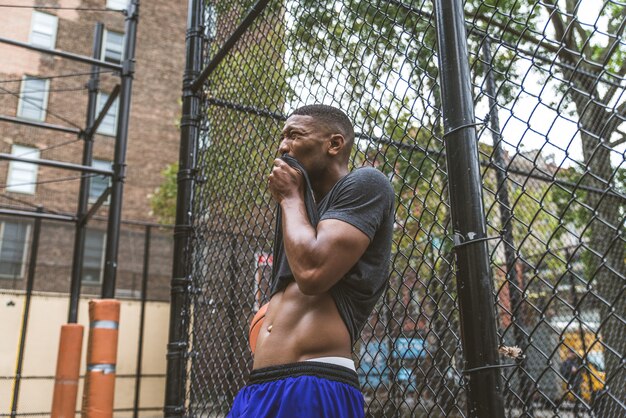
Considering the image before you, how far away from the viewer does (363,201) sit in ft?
5.08

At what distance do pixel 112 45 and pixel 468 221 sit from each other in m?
21.2

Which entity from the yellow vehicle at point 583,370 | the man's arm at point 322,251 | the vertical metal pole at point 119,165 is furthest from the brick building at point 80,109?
the man's arm at point 322,251

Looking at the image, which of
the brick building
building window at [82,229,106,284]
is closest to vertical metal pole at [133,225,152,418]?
the brick building

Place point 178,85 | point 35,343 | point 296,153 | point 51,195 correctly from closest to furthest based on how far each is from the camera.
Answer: point 296,153
point 35,343
point 51,195
point 178,85

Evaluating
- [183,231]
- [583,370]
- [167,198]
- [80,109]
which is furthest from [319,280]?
[80,109]

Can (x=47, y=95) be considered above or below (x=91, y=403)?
above

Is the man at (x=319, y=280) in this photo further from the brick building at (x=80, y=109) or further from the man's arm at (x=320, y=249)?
the brick building at (x=80, y=109)

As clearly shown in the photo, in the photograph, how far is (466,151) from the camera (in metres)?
1.45

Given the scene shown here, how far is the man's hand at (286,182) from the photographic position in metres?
1.60

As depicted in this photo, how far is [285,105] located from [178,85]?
18.6 meters

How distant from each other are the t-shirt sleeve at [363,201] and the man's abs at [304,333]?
245mm

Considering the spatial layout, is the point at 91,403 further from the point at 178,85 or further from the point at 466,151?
the point at 178,85

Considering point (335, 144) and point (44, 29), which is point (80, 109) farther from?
point (335, 144)

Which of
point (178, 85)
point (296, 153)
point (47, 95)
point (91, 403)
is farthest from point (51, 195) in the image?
point (296, 153)
